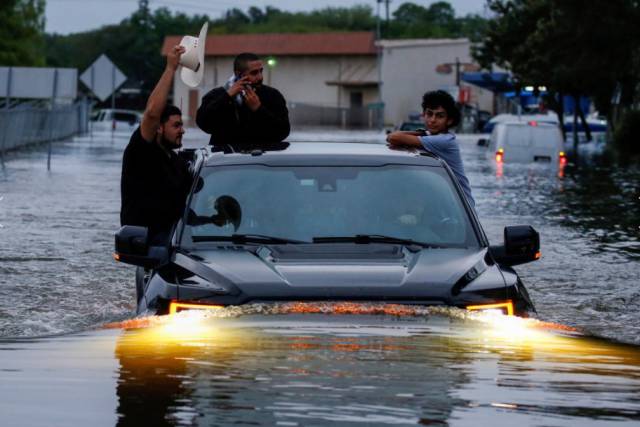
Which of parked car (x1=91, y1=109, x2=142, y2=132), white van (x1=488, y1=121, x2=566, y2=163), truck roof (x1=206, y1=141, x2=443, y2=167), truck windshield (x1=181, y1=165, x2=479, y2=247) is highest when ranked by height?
truck roof (x1=206, y1=141, x2=443, y2=167)

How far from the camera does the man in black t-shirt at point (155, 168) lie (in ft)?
29.4

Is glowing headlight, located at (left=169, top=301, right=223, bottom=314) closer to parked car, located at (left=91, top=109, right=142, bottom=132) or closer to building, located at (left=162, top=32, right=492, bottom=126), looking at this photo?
parked car, located at (left=91, top=109, right=142, bottom=132)

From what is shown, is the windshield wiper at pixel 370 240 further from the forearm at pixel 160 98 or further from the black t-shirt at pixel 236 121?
the black t-shirt at pixel 236 121

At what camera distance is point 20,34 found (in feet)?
322

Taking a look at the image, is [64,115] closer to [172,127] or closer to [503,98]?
[172,127]

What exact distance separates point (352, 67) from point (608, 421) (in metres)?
125

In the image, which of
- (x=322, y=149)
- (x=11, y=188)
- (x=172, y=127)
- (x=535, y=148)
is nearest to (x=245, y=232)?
(x=322, y=149)

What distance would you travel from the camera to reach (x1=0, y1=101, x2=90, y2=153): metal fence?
38344 mm

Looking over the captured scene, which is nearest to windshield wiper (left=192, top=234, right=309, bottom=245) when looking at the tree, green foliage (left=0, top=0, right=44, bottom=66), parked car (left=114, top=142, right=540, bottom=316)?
parked car (left=114, top=142, right=540, bottom=316)

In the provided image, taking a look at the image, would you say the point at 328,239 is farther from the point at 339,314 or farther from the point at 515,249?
the point at 339,314

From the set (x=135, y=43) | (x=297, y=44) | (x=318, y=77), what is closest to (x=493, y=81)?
(x=318, y=77)

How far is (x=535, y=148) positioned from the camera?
128ft

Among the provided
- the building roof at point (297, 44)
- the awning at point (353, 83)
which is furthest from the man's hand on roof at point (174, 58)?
the awning at point (353, 83)

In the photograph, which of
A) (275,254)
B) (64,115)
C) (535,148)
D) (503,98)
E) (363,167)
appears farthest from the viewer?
(503,98)
